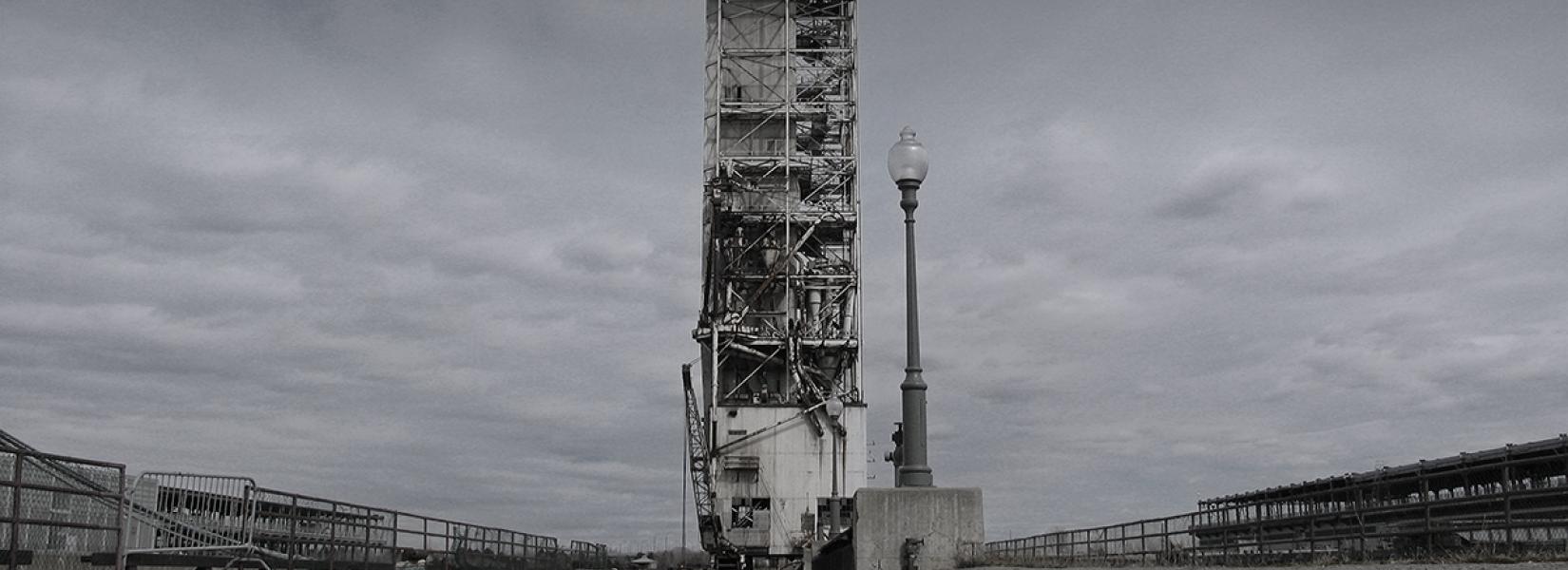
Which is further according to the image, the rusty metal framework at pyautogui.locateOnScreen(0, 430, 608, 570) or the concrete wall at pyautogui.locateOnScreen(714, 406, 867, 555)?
the concrete wall at pyautogui.locateOnScreen(714, 406, 867, 555)

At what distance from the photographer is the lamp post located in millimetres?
17906

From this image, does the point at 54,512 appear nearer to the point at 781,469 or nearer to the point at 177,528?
the point at 177,528

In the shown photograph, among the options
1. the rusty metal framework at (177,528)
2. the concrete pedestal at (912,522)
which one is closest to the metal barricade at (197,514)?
the rusty metal framework at (177,528)

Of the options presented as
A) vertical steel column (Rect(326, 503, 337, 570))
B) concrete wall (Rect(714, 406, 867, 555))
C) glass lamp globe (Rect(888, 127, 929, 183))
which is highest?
glass lamp globe (Rect(888, 127, 929, 183))

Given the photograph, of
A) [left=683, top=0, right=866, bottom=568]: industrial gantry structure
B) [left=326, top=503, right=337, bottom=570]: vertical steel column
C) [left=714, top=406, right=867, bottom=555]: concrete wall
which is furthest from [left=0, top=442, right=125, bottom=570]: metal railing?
[left=714, top=406, right=867, bottom=555]: concrete wall

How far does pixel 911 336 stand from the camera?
18281 millimetres

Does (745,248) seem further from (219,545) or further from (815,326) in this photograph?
(219,545)

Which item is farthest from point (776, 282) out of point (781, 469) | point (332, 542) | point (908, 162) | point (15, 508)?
point (15, 508)

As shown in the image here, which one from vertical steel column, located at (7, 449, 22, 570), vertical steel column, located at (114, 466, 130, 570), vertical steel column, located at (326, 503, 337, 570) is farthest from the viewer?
vertical steel column, located at (326, 503, 337, 570)

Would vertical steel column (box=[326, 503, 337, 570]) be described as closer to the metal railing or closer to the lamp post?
the metal railing

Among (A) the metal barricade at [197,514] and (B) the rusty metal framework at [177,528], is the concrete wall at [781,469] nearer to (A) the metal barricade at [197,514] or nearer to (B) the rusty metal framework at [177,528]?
(B) the rusty metal framework at [177,528]

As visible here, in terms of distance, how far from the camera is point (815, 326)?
64.5 meters

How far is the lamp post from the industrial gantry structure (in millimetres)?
39009

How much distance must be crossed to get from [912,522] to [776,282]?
157 ft
